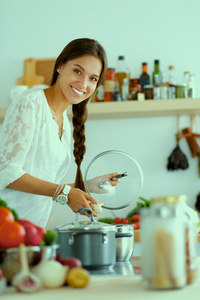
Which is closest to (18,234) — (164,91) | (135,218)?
(135,218)

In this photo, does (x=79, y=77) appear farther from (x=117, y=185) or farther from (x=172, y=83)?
(x=172, y=83)

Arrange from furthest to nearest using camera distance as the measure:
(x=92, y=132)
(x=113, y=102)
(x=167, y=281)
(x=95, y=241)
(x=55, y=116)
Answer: (x=92, y=132) → (x=113, y=102) → (x=55, y=116) → (x=95, y=241) → (x=167, y=281)

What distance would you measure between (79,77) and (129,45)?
1.95 meters

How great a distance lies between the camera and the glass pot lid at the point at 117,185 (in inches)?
70.3

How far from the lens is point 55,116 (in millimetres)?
2033

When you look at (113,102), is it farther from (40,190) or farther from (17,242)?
(17,242)

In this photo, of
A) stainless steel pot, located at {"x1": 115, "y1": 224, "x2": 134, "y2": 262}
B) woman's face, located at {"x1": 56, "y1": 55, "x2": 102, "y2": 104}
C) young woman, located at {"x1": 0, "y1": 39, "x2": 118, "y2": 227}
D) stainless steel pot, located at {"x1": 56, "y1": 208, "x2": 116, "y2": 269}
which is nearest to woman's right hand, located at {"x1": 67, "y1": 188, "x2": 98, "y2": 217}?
young woman, located at {"x1": 0, "y1": 39, "x2": 118, "y2": 227}

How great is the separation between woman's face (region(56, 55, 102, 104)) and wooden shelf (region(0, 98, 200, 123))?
151 cm

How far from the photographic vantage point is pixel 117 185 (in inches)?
72.2

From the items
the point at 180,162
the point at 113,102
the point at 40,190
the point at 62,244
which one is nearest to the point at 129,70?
the point at 113,102

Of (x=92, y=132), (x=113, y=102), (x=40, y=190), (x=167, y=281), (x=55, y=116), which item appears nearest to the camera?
(x=167, y=281)

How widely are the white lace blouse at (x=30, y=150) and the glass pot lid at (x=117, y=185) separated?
0.21 meters

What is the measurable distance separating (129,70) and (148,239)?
10.0ft

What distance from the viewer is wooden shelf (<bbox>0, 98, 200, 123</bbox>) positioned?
3.48 m
